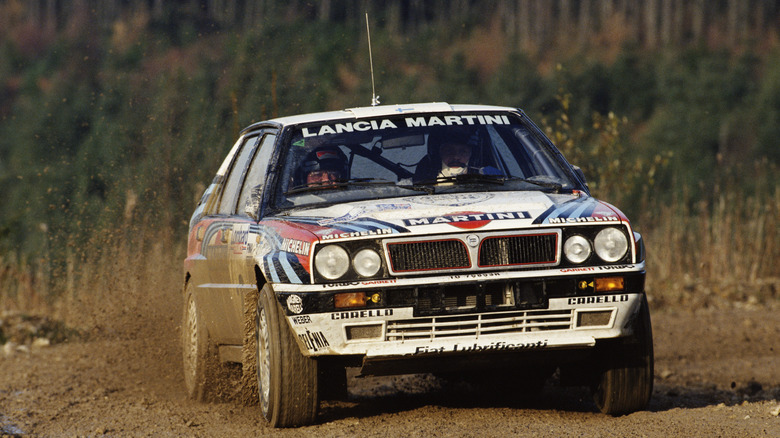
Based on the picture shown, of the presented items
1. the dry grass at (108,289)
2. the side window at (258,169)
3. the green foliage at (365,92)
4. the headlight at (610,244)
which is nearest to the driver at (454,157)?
the side window at (258,169)

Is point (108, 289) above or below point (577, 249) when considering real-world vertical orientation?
below

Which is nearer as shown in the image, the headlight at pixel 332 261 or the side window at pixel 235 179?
the headlight at pixel 332 261

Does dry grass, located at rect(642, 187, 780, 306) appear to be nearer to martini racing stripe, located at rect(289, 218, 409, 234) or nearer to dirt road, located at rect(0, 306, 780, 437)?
dirt road, located at rect(0, 306, 780, 437)

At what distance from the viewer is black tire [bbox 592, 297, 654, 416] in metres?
5.64

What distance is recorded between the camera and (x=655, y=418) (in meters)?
5.57

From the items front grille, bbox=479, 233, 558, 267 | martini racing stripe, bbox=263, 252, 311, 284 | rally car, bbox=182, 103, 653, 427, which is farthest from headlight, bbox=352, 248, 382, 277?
front grille, bbox=479, 233, 558, 267

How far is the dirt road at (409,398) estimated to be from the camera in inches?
216

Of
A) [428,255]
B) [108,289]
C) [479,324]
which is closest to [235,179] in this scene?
[428,255]

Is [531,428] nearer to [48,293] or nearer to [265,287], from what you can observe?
[265,287]

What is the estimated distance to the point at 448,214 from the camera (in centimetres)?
527

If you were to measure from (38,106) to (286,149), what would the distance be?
4078 centimetres

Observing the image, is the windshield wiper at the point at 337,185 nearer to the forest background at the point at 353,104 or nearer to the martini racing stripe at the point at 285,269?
the martini racing stripe at the point at 285,269

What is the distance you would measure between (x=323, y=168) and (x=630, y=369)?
1.95 m

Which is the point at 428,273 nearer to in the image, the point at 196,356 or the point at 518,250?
the point at 518,250
